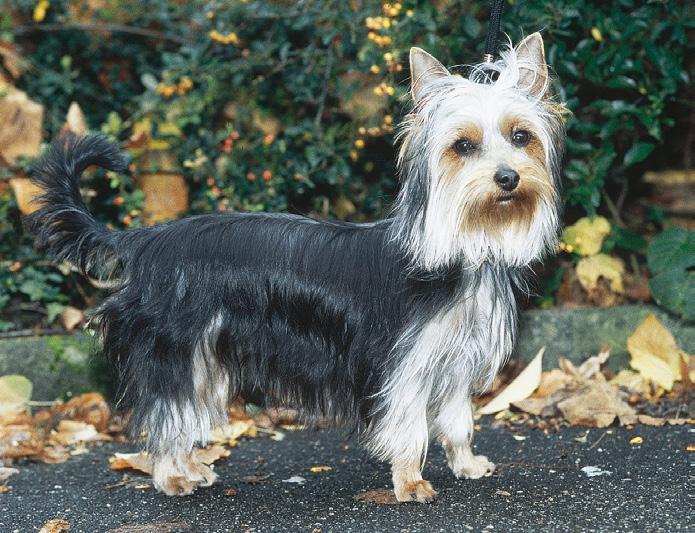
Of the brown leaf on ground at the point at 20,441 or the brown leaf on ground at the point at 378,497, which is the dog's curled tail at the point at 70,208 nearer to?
the brown leaf on ground at the point at 20,441

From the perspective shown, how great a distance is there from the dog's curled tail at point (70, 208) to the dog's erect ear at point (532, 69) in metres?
1.92

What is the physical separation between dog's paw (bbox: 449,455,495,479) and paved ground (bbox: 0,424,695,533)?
4 cm

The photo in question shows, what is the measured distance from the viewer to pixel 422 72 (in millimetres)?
4234

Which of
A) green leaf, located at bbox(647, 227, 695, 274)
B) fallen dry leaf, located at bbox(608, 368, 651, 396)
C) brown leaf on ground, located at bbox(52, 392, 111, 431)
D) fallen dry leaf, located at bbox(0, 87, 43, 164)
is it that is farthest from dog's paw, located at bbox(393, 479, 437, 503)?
fallen dry leaf, located at bbox(0, 87, 43, 164)

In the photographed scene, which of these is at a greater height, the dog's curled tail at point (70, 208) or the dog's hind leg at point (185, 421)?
the dog's curled tail at point (70, 208)

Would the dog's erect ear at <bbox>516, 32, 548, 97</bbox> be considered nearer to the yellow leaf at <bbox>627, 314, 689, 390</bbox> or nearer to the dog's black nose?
the dog's black nose

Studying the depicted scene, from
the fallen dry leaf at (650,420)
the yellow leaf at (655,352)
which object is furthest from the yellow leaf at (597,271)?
the fallen dry leaf at (650,420)

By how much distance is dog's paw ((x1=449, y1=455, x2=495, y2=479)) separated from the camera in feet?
15.3

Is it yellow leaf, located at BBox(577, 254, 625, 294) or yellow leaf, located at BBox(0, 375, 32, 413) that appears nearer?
yellow leaf, located at BBox(0, 375, 32, 413)

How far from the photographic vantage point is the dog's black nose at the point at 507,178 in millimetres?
3955

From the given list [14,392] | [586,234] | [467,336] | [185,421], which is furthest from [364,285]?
[14,392]

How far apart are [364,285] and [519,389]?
1775 millimetres

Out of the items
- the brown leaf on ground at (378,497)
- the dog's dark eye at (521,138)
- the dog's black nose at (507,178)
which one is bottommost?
the brown leaf on ground at (378,497)

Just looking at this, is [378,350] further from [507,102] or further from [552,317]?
[552,317]
